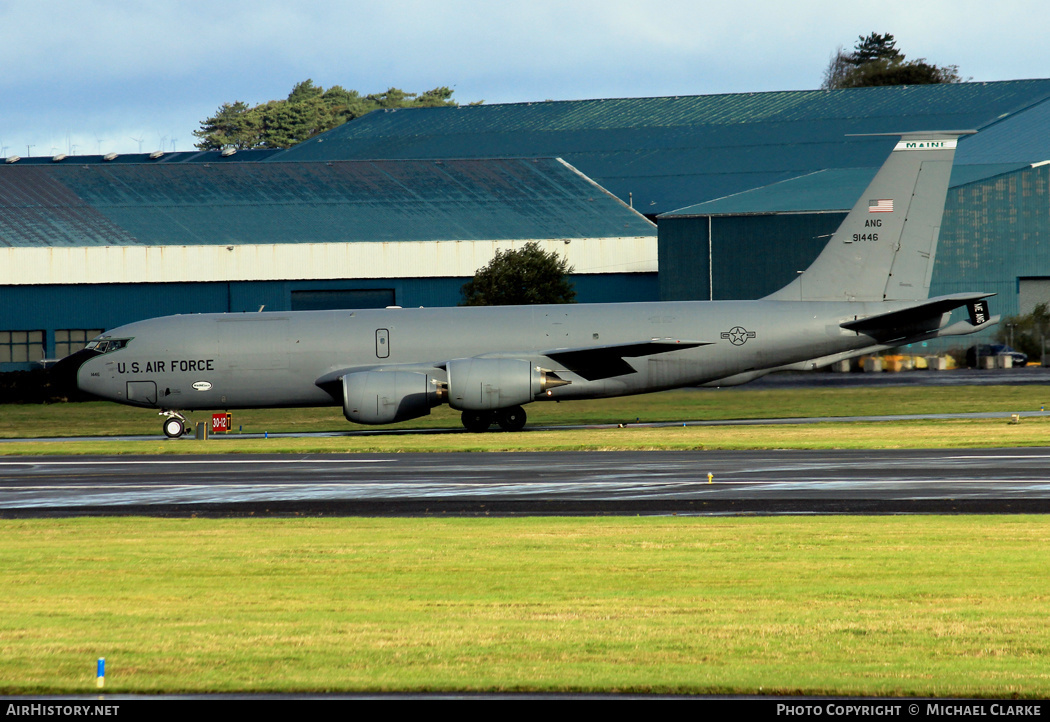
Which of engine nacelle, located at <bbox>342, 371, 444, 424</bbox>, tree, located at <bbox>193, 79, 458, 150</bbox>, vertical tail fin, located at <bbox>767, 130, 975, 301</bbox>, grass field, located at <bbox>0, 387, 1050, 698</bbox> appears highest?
tree, located at <bbox>193, 79, 458, 150</bbox>

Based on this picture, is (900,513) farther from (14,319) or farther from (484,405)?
(14,319)

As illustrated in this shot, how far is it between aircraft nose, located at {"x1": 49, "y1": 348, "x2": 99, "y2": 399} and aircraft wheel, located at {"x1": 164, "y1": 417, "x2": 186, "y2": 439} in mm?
3543

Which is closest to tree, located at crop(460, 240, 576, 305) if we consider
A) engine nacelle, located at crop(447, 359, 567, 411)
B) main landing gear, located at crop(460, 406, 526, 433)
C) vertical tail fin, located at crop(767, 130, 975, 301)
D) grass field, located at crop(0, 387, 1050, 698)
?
main landing gear, located at crop(460, 406, 526, 433)

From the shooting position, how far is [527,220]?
3000 inches

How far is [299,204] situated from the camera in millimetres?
76688

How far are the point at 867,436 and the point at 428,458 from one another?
12174 mm

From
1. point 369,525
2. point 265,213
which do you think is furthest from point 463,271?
point 369,525

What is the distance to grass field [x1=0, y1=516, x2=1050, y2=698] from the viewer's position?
30.1ft

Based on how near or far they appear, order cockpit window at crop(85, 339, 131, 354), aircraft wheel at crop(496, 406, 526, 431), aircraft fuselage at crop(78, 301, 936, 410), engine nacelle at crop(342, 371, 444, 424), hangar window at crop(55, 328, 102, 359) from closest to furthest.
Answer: engine nacelle at crop(342, 371, 444, 424) → aircraft fuselage at crop(78, 301, 936, 410) → aircraft wheel at crop(496, 406, 526, 431) → cockpit window at crop(85, 339, 131, 354) → hangar window at crop(55, 328, 102, 359)

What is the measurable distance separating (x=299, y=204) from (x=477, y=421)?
133 ft

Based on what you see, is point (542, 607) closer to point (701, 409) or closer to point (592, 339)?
point (592, 339)

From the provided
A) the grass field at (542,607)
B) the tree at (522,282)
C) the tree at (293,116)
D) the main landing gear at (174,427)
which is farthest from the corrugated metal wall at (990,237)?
the tree at (293,116)

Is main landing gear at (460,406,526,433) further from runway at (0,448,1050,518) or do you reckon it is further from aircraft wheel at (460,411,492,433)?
runway at (0,448,1050,518)

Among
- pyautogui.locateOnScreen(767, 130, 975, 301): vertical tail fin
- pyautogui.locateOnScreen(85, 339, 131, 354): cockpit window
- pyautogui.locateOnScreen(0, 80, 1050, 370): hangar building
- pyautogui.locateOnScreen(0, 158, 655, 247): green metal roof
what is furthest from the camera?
pyautogui.locateOnScreen(0, 158, 655, 247): green metal roof
